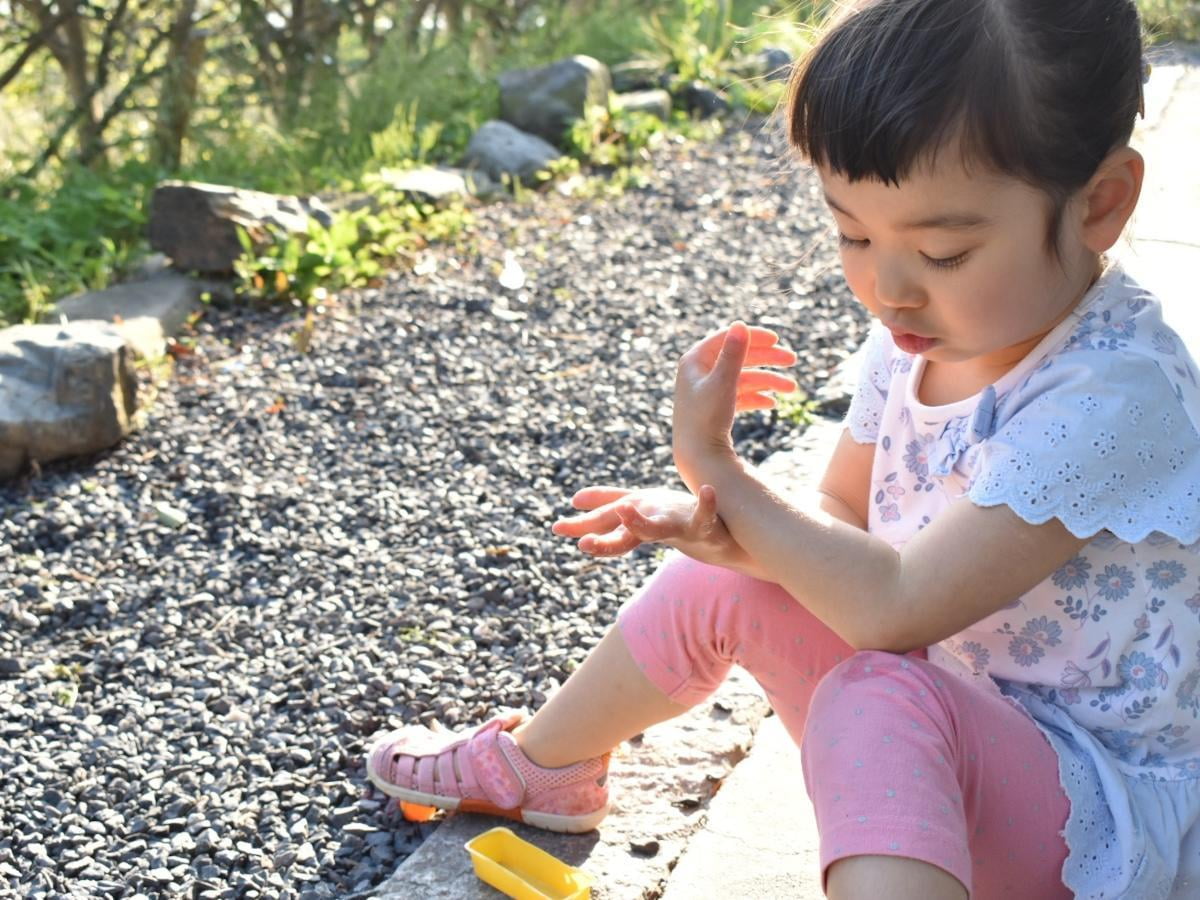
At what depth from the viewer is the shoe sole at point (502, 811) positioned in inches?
77.6

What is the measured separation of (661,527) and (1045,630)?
1.50 feet

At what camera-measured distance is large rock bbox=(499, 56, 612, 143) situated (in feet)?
18.4

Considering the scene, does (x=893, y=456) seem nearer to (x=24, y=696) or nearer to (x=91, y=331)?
(x=24, y=696)

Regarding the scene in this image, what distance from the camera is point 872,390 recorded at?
189 cm

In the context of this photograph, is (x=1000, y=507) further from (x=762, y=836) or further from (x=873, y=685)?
(x=762, y=836)

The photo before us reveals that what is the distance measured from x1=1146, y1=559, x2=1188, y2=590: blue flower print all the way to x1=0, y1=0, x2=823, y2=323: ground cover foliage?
10.6 feet

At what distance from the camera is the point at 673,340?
153 inches

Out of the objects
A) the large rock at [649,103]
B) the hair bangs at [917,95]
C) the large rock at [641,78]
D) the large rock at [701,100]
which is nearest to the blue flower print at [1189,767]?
the hair bangs at [917,95]

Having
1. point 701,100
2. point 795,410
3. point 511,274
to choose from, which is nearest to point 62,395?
point 511,274

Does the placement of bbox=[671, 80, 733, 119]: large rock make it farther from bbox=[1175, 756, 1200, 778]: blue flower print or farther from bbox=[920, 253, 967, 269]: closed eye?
bbox=[1175, 756, 1200, 778]: blue flower print

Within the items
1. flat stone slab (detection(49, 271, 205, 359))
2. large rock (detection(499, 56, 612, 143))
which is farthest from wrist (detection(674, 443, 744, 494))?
large rock (detection(499, 56, 612, 143))

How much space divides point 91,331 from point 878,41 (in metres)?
2.46

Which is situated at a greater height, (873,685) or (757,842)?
(873,685)

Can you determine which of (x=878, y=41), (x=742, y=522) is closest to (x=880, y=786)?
(x=742, y=522)
